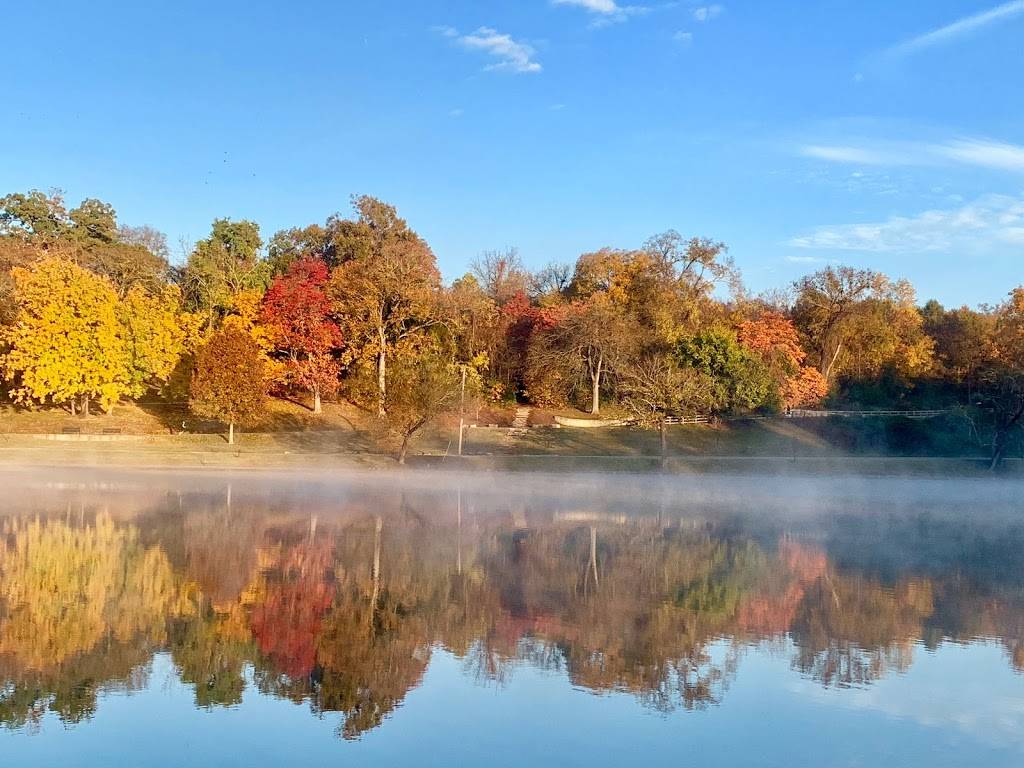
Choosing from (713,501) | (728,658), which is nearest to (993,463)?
(713,501)

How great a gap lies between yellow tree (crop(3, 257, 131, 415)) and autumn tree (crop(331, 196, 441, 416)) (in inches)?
564

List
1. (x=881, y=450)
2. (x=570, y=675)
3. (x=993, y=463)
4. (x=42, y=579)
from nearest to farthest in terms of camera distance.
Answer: (x=570, y=675) < (x=42, y=579) < (x=993, y=463) < (x=881, y=450)

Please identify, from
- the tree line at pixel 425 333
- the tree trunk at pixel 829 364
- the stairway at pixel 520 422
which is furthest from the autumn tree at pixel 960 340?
the stairway at pixel 520 422

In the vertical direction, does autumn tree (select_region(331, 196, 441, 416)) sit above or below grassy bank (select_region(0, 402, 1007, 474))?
above

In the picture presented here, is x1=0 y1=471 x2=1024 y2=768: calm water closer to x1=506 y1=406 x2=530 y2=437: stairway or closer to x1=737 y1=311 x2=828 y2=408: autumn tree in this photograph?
x1=506 y1=406 x2=530 y2=437: stairway

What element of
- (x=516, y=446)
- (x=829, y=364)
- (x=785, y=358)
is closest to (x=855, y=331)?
(x=829, y=364)

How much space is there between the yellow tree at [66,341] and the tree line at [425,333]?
4.2 inches

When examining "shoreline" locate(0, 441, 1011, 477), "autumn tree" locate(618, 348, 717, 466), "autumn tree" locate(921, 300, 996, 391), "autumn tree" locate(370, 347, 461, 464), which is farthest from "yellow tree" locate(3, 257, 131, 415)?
"autumn tree" locate(921, 300, 996, 391)

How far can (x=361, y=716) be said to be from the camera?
9.66 metres

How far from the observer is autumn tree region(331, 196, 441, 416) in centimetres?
6197

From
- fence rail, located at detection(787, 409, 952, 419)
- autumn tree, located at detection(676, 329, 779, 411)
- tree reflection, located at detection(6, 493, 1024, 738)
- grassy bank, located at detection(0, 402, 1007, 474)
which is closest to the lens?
tree reflection, located at detection(6, 493, 1024, 738)

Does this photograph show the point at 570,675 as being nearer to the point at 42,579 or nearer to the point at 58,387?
the point at 42,579

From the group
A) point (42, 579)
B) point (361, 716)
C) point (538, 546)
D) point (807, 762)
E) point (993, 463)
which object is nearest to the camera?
point (807, 762)

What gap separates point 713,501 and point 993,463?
78.2 feet
